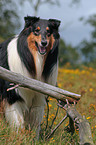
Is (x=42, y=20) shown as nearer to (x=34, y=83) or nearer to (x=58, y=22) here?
(x=58, y=22)

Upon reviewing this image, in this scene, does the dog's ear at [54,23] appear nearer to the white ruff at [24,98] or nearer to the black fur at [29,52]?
the black fur at [29,52]

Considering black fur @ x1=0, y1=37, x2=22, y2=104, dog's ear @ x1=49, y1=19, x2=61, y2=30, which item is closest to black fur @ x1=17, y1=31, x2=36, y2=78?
black fur @ x1=0, y1=37, x2=22, y2=104

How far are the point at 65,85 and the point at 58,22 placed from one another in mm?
4876

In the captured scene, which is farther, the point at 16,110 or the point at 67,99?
the point at 16,110

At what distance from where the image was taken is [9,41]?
3777 mm

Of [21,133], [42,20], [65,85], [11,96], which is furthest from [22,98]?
[65,85]

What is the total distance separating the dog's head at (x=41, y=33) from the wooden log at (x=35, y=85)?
0.65 m

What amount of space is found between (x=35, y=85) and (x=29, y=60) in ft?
2.22

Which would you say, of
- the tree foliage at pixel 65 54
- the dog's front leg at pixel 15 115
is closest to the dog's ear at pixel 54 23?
the dog's front leg at pixel 15 115

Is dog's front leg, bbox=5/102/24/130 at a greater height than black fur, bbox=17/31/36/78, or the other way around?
black fur, bbox=17/31/36/78

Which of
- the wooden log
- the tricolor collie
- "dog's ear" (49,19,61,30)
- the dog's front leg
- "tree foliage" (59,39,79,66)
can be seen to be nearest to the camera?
the wooden log

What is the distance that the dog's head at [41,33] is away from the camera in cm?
328

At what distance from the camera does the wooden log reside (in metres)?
2.77

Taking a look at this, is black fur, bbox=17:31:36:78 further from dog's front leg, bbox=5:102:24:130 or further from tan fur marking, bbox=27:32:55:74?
dog's front leg, bbox=5:102:24:130
